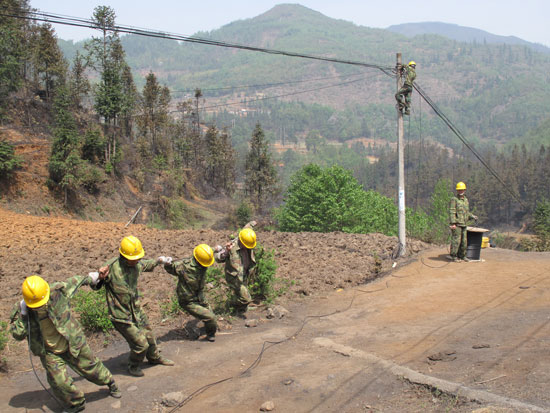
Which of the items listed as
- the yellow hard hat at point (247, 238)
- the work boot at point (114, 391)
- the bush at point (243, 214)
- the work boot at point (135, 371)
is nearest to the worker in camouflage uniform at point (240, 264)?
the yellow hard hat at point (247, 238)

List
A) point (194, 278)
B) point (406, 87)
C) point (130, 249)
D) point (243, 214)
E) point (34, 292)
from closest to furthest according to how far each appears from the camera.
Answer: point (34, 292)
point (130, 249)
point (194, 278)
point (406, 87)
point (243, 214)

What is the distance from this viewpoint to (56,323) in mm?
5688

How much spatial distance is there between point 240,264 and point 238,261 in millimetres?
133

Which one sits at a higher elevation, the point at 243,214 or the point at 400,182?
the point at 400,182

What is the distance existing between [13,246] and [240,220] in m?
24.9

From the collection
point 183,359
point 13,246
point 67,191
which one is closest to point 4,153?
point 67,191

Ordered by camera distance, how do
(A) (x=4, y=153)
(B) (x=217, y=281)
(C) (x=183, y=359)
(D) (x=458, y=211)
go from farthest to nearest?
1. (A) (x=4, y=153)
2. (D) (x=458, y=211)
3. (B) (x=217, y=281)
4. (C) (x=183, y=359)

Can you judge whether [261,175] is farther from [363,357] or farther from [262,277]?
[363,357]

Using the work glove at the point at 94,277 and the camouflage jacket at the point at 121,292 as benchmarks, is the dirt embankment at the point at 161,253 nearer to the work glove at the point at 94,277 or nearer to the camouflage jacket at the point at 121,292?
the camouflage jacket at the point at 121,292

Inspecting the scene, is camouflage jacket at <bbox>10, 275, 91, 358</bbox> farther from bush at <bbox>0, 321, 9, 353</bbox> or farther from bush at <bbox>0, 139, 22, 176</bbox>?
bush at <bbox>0, 139, 22, 176</bbox>

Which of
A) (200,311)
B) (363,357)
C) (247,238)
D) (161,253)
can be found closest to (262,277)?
(247,238)

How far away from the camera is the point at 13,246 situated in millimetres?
13633

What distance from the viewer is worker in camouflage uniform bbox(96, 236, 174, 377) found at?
6520 millimetres

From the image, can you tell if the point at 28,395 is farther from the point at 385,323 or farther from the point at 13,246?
the point at 13,246
